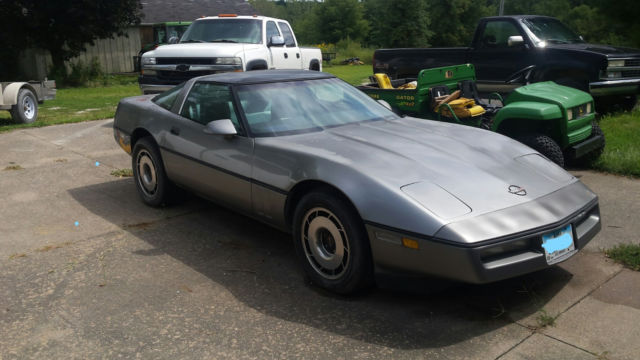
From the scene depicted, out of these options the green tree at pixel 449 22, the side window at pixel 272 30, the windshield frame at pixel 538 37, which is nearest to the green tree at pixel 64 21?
the side window at pixel 272 30

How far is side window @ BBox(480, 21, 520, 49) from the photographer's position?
10.2 metres

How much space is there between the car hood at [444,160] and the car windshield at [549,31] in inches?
247

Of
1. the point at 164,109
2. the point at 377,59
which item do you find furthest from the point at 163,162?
the point at 377,59

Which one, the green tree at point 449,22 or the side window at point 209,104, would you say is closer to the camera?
the side window at point 209,104

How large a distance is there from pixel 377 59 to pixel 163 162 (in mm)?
6743

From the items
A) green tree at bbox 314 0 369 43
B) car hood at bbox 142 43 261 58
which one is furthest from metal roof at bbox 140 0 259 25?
green tree at bbox 314 0 369 43

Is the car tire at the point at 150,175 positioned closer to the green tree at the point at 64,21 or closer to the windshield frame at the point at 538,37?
the windshield frame at the point at 538,37

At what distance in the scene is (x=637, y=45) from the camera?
17516 millimetres

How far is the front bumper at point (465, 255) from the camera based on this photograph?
10.1 feet

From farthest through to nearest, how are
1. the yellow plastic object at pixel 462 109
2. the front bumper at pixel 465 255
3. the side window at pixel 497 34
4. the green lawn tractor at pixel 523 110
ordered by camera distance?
the side window at pixel 497 34
the yellow plastic object at pixel 462 109
the green lawn tractor at pixel 523 110
the front bumper at pixel 465 255

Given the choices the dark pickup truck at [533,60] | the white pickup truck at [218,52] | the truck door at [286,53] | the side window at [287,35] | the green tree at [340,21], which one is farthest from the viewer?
the green tree at [340,21]

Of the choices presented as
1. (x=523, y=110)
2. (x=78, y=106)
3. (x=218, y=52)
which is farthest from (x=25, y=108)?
(x=523, y=110)

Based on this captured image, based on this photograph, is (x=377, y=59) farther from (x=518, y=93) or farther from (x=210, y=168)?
(x=210, y=168)

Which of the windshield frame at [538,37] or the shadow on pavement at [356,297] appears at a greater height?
the windshield frame at [538,37]
